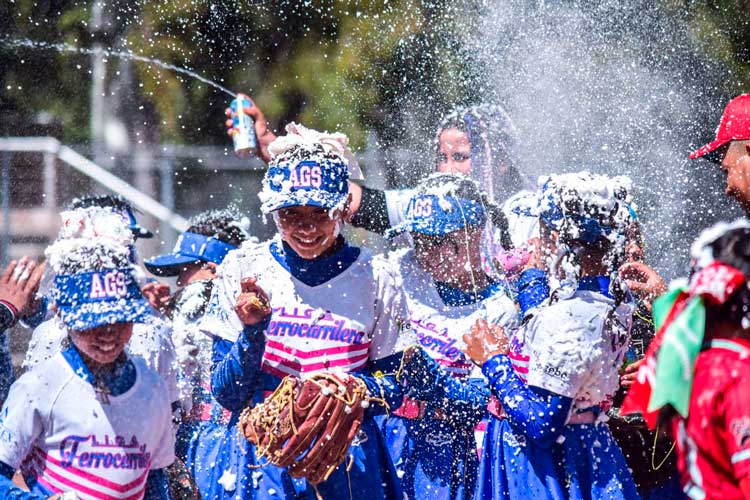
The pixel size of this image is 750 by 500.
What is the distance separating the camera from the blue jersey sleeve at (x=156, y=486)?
14.0ft

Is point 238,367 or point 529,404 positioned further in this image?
point 529,404

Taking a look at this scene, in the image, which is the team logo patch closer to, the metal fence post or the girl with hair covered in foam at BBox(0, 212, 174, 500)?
the girl with hair covered in foam at BBox(0, 212, 174, 500)

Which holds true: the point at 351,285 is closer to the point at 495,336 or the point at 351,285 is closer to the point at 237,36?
the point at 495,336

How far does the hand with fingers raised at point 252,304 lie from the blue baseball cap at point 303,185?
351 millimetres

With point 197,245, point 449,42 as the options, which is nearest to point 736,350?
point 197,245

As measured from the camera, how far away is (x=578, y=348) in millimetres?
4406

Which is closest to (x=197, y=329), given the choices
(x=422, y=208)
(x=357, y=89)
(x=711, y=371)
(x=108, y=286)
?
(x=422, y=208)

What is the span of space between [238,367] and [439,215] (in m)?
1.67

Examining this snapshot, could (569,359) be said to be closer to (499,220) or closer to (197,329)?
(499,220)

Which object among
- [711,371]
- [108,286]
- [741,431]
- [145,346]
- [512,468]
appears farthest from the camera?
[145,346]

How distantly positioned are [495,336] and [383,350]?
50 cm

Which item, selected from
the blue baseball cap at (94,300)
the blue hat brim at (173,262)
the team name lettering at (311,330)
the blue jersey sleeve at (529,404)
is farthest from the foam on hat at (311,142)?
the blue hat brim at (173,262)

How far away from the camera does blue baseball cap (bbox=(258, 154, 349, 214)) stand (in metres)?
4.43

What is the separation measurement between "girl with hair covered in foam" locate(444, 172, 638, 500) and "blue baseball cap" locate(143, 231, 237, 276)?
2334 mm
